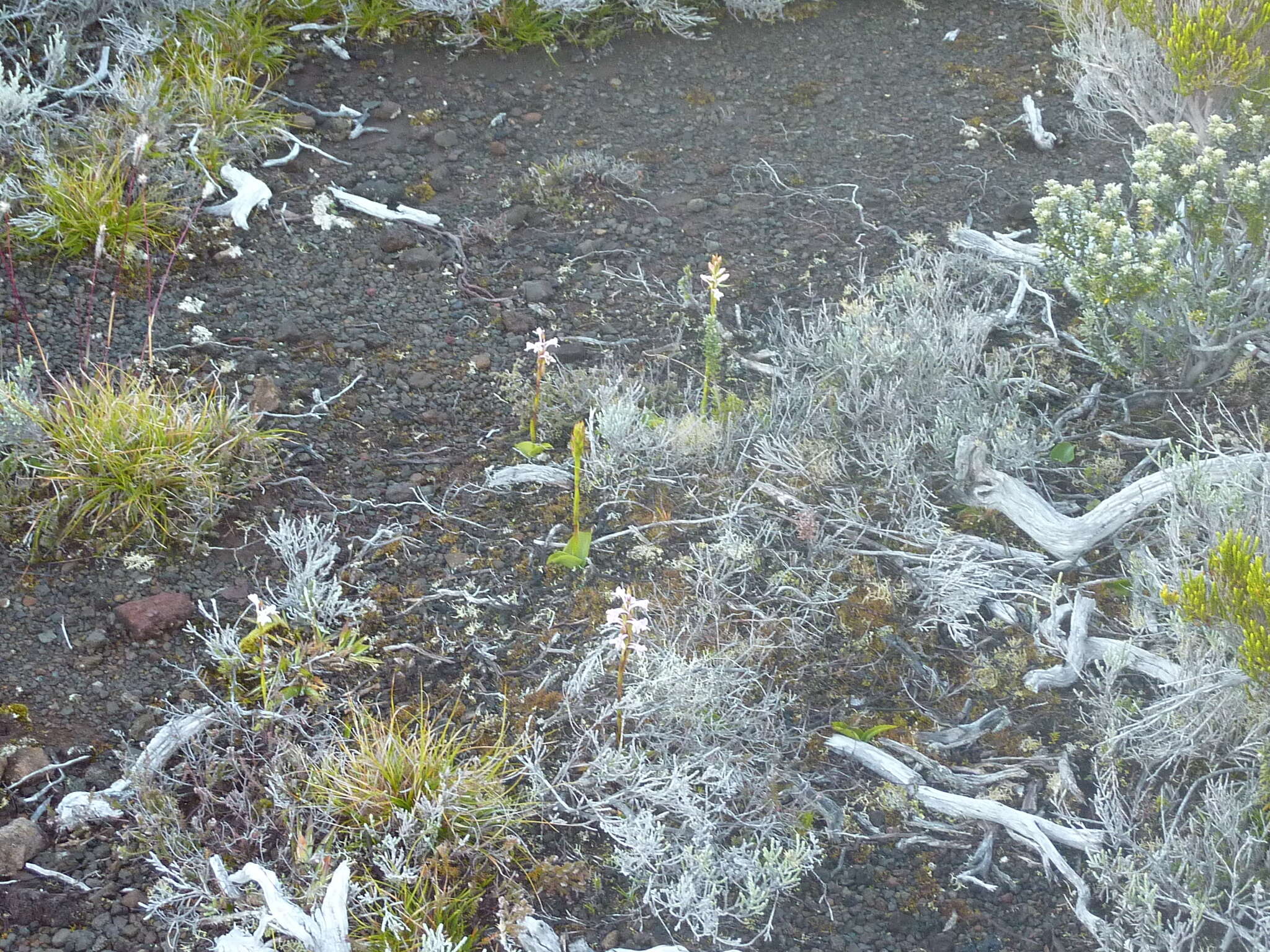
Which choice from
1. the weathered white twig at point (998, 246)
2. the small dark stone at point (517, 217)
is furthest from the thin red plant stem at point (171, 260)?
the weathered white twig at point (998, 246)

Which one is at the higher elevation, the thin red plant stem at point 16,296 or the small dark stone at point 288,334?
the thin red plant stem at point 16,296

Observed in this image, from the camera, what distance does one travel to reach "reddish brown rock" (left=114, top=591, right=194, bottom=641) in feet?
9.50

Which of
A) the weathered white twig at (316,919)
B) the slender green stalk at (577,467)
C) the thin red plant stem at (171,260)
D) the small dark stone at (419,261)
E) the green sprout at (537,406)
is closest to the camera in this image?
the weathered white twig at (316,919)

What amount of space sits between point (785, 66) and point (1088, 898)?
4.48m

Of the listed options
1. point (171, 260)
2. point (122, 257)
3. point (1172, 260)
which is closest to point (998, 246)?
point (1172, 260)

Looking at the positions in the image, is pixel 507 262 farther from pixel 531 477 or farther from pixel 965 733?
pixel 965 733

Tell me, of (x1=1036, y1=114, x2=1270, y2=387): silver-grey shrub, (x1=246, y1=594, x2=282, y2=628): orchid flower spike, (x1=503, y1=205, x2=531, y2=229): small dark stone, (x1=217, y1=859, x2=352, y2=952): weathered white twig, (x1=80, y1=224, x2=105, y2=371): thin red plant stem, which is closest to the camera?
(x1=217, y1=859, x2=352, y2=952): weathered white twig

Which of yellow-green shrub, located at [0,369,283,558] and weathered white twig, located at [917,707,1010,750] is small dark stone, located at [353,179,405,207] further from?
weathered white twig, located at [917,707,1010,750]

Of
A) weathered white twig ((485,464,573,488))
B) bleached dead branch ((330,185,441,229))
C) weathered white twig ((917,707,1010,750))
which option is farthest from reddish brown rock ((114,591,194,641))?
bleached dead branch ((330,185,441,229))

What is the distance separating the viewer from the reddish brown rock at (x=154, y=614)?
9.50 feet

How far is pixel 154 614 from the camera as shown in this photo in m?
2.92

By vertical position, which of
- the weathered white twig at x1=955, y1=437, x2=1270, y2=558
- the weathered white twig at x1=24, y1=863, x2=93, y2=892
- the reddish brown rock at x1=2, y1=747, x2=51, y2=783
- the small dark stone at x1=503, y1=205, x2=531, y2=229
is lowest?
the weathered white twig at x1=24, y1=863, x2=93, y2=892

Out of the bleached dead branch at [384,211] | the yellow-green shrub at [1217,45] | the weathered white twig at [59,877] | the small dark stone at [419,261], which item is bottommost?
the weathered white twig at [59,877]

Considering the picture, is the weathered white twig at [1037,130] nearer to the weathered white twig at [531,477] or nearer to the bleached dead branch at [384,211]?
the bleached dead branch at [384,211]
